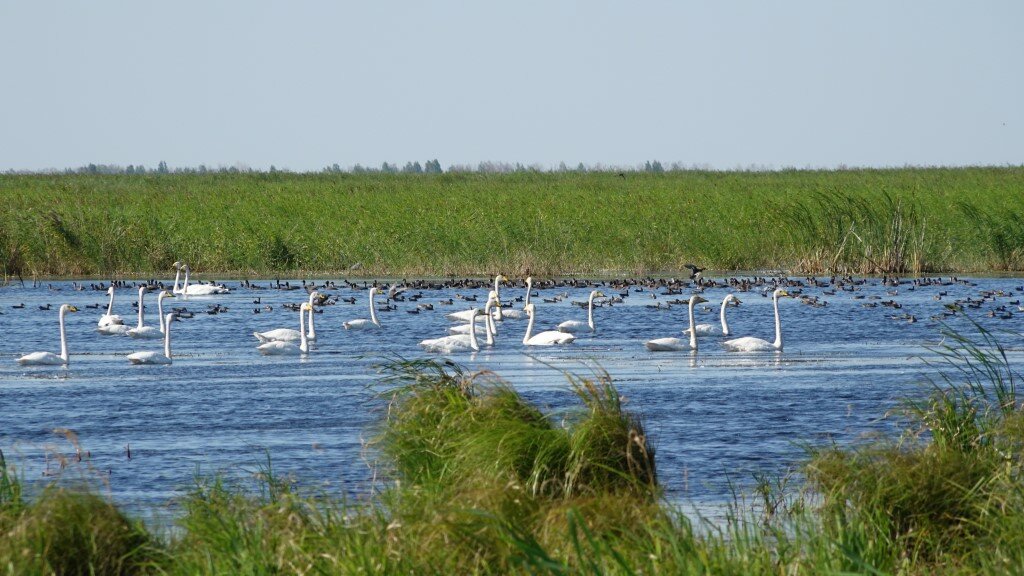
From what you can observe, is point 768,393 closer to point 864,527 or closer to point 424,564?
point 864,527

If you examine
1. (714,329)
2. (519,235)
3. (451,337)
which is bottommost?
(714,329)

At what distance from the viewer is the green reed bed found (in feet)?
112

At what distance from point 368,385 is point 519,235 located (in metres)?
26.2

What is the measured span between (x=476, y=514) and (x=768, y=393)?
9.32 m

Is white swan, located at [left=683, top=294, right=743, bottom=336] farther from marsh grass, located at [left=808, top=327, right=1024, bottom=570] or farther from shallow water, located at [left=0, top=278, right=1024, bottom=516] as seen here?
marsh grass, located at [left=808, top=327, right=1024, bottom=570]

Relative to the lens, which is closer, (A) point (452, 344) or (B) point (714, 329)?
(A) point (452, 344)

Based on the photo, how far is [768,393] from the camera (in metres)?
15.0

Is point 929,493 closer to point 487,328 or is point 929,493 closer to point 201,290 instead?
point 487,328

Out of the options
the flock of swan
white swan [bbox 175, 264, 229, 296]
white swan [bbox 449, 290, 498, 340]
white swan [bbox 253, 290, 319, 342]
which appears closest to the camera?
the flock of swan

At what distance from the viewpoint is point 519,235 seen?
3581 cm

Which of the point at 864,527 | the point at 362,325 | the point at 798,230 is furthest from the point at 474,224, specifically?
the point at 864,527

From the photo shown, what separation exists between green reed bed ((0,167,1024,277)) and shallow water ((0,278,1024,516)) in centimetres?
558

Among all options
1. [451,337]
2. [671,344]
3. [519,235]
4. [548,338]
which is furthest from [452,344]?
[519,235]

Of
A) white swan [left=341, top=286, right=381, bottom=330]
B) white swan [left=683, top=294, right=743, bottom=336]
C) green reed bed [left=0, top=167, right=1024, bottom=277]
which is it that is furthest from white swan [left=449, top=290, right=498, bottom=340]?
green reed bed [left=0, top=167, right=1024, bottom=277]
